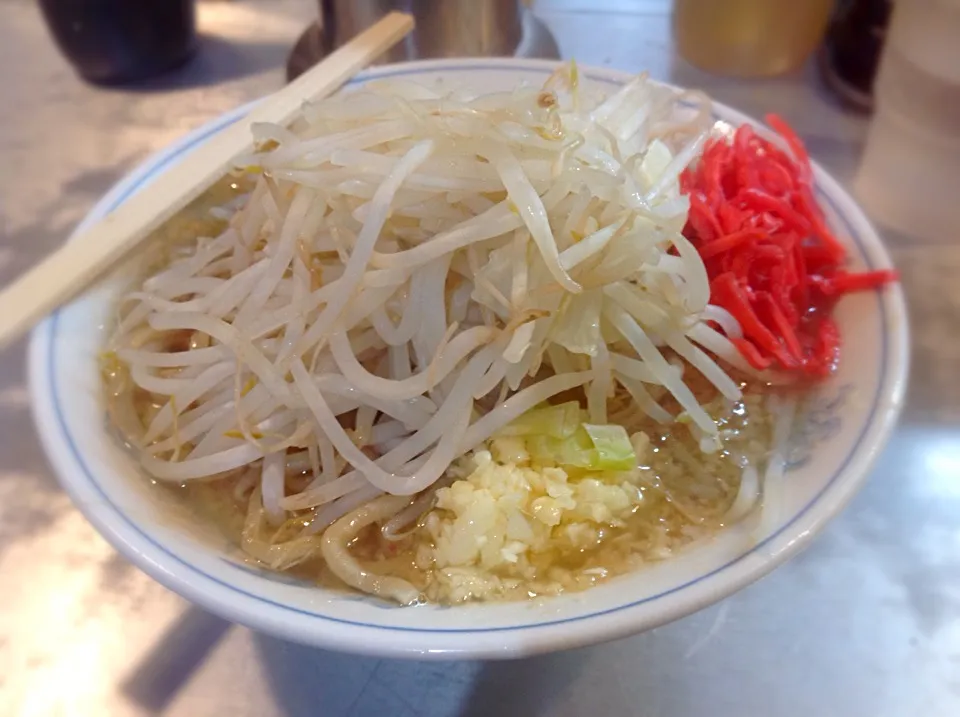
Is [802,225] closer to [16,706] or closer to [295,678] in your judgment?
[295,678]

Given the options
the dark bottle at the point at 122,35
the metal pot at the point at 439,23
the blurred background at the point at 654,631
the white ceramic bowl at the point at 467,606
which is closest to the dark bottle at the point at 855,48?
the blurred background at the point at 654,631

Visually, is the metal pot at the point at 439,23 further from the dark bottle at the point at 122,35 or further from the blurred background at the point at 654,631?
the dark bottle at the point at 122,35

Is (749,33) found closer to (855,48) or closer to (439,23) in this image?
(855,48)

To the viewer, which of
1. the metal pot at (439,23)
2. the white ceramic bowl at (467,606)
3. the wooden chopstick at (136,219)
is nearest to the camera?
the white ceramic bowl at (467,606)

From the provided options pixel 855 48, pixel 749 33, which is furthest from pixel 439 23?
pixel 855 48

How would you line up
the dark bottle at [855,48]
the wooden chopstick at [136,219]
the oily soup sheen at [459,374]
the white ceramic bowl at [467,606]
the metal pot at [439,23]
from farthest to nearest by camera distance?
the dark bottle at [855,48]
the metal pot at [439,23]
the wooden chopstick at [136,219]
the oily soup sheen at [459,374]
the white ceramic bowl at [467,606]

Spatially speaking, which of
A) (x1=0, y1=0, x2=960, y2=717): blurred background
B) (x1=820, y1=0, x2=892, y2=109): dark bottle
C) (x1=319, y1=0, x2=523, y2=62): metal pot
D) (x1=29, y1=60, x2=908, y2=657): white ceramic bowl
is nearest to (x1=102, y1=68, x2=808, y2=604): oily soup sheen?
(x1=29, y1=60, x2=908, y2=657): white ceramic bowl
